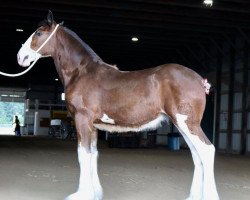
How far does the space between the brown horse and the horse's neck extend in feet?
0.16

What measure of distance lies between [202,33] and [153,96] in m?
15.0

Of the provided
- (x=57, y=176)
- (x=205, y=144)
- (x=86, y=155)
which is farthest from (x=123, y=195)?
(x=57, y=176)

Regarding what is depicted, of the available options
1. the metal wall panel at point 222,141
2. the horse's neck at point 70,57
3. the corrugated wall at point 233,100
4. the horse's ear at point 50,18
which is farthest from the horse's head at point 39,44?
the metal wall panel at point 222,141

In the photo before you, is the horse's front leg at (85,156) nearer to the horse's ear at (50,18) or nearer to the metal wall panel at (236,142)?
the horse's ear at (50,18)

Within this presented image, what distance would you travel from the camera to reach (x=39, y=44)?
19.5 ft

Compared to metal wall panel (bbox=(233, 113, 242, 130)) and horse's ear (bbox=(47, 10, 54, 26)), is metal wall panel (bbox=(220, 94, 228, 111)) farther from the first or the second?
horse's ear (bbox=(47, 10, 54, 26))

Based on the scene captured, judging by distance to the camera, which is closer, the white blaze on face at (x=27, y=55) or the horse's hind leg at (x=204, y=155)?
the horse's hind leg at (x=204, y=155)

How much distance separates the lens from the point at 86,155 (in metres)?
5.50

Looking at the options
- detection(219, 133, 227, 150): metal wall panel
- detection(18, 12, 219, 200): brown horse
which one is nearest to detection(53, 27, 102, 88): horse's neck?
detection(18, 12, 219, 200): brown horse

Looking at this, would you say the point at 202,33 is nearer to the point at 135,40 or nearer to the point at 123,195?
the point at 135,40

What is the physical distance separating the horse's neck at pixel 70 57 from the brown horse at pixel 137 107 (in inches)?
1.9

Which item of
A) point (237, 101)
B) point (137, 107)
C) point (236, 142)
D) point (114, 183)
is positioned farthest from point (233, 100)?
point (137, 107)

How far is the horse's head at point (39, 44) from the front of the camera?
5.95 metres

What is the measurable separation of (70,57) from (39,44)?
0.43 meters
